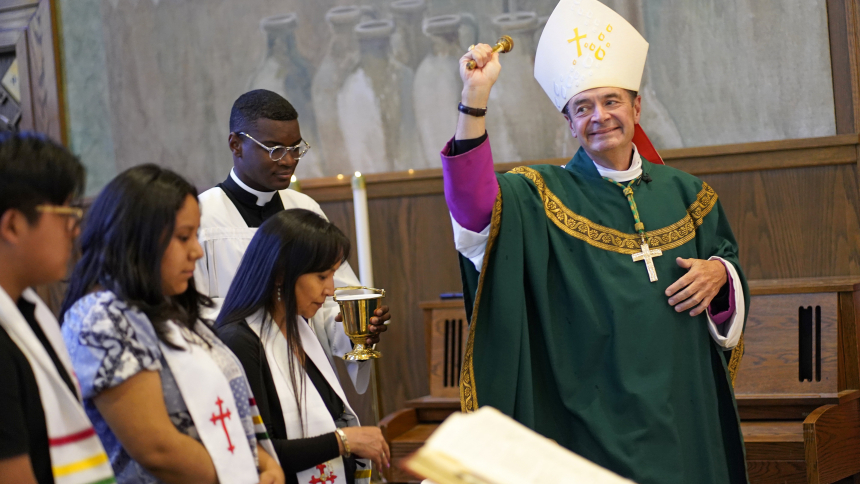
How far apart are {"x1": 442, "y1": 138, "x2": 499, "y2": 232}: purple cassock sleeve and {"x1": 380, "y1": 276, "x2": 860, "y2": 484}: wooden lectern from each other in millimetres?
1569

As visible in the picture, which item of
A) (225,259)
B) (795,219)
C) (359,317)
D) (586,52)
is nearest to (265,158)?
(225,259)

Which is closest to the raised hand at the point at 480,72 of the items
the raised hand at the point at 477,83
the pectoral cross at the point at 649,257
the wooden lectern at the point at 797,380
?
the raised hand at the point at 477,83

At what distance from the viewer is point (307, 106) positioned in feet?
16.4

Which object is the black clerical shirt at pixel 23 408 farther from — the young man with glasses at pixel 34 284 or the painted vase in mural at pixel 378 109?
the painted vase in mural at pixel 378 109

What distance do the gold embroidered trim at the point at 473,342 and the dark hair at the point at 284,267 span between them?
48 cm

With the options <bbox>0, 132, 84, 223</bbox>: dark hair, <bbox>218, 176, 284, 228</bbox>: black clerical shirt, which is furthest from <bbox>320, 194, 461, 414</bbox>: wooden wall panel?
<bbox>0, 132, 84, 223</bbox>: dark hair

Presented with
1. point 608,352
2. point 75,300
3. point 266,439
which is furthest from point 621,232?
point 75,300

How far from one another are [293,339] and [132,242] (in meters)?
0.67

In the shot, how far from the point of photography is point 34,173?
1.44m

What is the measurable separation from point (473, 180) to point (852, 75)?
8.45 ft

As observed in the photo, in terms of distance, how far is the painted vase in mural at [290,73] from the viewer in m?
5.00

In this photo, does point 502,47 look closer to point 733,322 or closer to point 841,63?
point 733,322

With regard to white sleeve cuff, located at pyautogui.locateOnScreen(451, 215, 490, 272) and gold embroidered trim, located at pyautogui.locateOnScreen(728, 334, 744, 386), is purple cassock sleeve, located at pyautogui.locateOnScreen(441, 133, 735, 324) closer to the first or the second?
white sleeve cuff, located at pyautogui.locateOnScreen(451, 215, 490, 272)

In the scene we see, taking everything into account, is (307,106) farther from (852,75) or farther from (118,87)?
(852,75)
